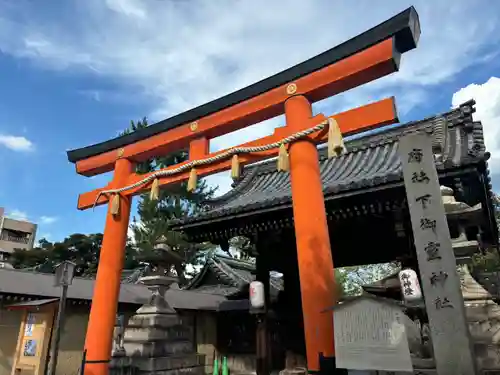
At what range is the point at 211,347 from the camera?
41.2 feet

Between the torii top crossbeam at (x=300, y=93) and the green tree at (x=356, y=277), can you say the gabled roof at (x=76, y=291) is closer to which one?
the torii top crossbeam at (x=300, y=93)

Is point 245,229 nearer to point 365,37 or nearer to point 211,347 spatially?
point 365,37

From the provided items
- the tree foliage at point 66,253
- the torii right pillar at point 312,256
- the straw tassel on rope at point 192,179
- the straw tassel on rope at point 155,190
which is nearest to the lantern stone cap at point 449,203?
the torii right pillar at point 312,256

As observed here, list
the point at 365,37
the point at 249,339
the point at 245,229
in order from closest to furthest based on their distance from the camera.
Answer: the point at 365,37 → the point at 245,229 → the point at 249,339

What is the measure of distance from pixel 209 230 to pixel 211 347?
7047mm

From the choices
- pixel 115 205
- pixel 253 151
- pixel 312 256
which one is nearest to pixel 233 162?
pixel 253 151

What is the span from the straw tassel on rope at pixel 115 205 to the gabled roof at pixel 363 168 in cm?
119

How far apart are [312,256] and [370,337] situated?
119cm

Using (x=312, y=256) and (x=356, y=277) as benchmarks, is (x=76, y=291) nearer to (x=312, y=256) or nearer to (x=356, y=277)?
(x=312, y=256)

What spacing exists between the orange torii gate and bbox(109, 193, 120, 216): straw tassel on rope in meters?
0.02

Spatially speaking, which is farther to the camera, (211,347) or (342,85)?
(211,347)

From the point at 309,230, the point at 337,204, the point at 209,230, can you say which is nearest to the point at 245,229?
the point at 209,230

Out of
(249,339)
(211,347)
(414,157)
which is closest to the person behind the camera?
(414,157)

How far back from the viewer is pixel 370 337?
11.3 feet
